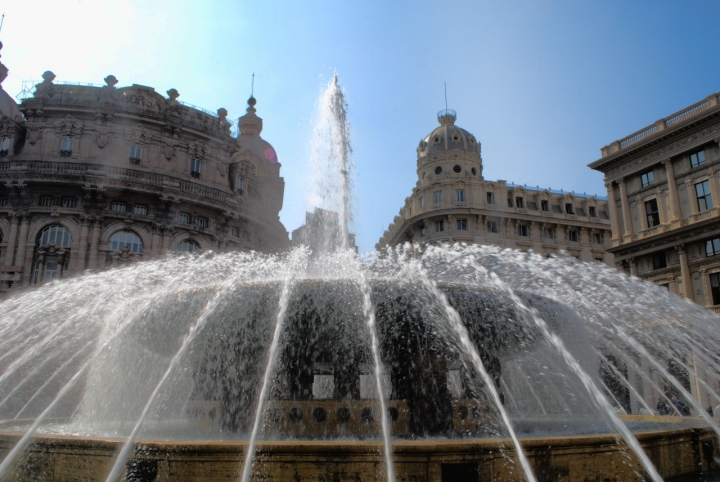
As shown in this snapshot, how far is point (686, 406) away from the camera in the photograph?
21.6 metres

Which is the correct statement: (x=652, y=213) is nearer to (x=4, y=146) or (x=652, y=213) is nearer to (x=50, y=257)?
(x=50, y=257)

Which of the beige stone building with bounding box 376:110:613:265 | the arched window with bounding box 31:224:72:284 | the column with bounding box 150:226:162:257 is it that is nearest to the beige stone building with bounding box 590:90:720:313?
the beige stone building with bounding box 376:110:613:265

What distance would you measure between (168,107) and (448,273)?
1224 inches

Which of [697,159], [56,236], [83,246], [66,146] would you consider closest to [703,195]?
[697,159]

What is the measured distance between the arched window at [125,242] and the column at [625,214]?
3063 cm

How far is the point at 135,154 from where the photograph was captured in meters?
39.7

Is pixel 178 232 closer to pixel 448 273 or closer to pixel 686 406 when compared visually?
pixel 448 273

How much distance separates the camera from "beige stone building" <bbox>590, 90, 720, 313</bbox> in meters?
Answer: 28.2

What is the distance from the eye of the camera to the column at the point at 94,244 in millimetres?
35688

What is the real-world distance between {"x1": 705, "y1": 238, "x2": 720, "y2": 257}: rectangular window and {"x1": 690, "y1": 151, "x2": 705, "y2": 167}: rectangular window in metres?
4.10

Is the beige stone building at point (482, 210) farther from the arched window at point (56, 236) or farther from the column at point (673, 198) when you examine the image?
the arched window at point (56, 236)

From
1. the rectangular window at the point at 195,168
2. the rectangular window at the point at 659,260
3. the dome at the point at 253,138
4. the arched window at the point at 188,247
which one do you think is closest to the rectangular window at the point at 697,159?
the rectangular window at the point at 659,260

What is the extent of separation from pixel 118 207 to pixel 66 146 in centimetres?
588

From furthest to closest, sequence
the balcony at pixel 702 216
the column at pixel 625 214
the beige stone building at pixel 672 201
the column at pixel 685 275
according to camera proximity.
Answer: the column at pixel 625 214 → the column at pixel 685 275 → the beige stone building at pixel 672 201 → the balcony at pixel 702 216
